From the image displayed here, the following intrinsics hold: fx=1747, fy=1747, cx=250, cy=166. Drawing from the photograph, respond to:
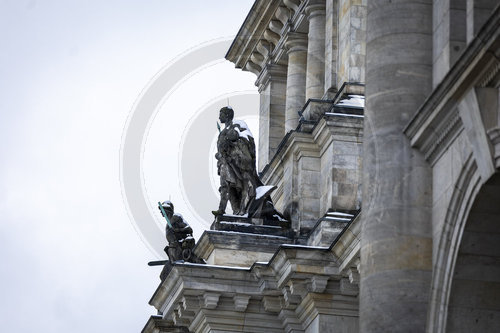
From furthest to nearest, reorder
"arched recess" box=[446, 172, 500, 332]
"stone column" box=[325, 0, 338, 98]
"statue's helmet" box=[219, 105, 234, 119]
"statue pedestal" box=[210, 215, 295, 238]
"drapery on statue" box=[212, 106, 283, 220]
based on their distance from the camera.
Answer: "stone column" box=[325, 0, 338, 98] → "statue's helmet" box=[219, 105, 234, 119] → "drapery on statue" box=[212, 106, 283, 220] → "statue pedestal" box=[210, 215, 295, 238] → "arched recess" box=[446, 172, 500, 332]

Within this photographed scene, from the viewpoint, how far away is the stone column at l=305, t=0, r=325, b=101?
43.6 m

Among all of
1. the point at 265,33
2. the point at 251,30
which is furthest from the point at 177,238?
the point at 251,30

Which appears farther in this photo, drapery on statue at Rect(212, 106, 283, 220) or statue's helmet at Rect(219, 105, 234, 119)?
statue's helmet at Rect(219, 105, 234, 119)

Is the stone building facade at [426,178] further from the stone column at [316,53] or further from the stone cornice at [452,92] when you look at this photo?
the stone column at [316,53]

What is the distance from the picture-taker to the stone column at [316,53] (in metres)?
43.6

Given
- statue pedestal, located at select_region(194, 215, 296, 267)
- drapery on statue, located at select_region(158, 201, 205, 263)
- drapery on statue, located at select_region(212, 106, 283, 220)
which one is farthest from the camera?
drapery on statue, located at select_region(212, 106, 283, 220)

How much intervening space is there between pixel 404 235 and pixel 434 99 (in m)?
1.92

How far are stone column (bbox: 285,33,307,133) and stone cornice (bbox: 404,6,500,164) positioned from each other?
22583 millimetres

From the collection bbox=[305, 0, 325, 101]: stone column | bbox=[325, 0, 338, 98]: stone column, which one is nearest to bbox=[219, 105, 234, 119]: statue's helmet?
bbox=[325, 0, 338, 98]: stone column

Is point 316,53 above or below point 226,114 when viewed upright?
above

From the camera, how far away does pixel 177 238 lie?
A: 1559 inches

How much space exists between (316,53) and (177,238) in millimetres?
6959

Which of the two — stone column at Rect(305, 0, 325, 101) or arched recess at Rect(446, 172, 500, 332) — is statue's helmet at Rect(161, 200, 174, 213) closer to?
stone column at Rect(305, 0, 325, 101)

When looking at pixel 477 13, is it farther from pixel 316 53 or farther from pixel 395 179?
pixel 316 53
